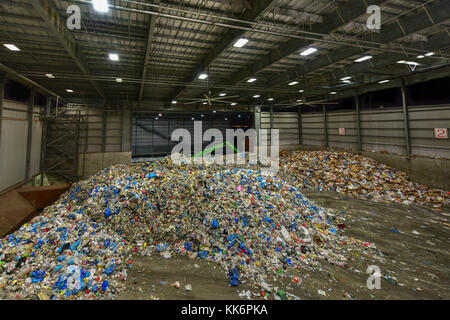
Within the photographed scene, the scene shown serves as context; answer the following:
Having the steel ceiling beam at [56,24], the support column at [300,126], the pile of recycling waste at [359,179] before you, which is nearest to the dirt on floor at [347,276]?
the pile of recycling waste at [359,179]

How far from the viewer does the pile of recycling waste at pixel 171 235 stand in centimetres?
301

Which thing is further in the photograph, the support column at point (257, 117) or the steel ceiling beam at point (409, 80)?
the support column at point (257, 117)

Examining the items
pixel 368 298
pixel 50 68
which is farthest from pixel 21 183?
pixel 368 298

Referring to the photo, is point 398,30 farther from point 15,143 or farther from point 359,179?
point 15,143

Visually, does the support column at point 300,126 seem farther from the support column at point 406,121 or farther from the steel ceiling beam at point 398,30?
the steel ceiling beam at point 398,30

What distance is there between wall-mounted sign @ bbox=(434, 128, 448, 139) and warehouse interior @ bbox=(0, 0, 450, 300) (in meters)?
0.06

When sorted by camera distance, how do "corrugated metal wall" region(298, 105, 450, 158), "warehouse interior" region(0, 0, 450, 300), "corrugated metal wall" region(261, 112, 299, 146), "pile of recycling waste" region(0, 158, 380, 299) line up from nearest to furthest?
1. "pile of recycling waste" region(0, 158, 380, 299)
2. "warehouse interior" region(0, 0, 450, 300)
3. "corrugated metal wall" region(298, 105, 450, 158)
4. "corrugated metal wall" region(261, 112, 299, 146)

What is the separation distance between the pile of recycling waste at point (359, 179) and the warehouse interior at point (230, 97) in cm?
9

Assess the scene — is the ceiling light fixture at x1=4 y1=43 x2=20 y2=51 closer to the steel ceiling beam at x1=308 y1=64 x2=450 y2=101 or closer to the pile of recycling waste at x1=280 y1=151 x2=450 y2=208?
the pile of recycling waste at x1=280 y1=151 x2=450 y2=208

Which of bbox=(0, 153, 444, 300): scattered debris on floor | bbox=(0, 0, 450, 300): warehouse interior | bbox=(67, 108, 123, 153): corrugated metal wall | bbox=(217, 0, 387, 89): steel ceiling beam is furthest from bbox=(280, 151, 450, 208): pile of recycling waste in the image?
bbox=(67, 108, 123, 153): corrugated metal wall

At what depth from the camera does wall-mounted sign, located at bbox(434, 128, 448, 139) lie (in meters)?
8.09

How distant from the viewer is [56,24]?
4594 millimetres
